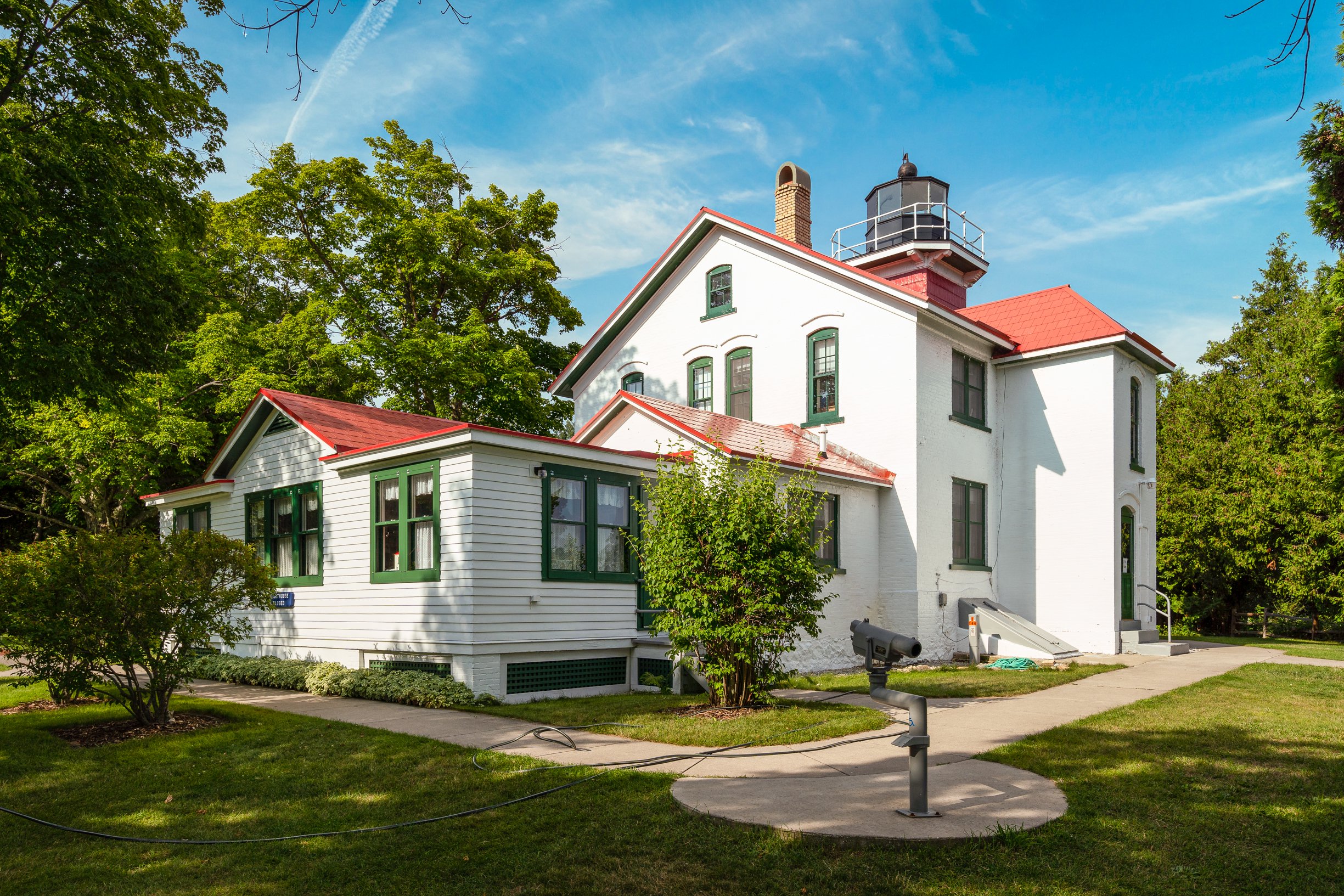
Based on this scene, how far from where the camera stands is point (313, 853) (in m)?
5.89

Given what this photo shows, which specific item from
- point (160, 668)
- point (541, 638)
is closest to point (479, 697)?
point (541, 638)

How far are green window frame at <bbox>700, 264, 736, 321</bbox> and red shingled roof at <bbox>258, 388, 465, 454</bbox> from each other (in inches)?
293

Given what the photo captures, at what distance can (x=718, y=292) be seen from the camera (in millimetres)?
21844

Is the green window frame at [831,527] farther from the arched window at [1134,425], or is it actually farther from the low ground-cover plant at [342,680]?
the arched window at [1134,425]

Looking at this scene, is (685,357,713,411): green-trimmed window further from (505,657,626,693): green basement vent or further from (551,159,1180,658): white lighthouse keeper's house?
(505,657,626,693): green basement vent

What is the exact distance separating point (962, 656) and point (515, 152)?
1560cm

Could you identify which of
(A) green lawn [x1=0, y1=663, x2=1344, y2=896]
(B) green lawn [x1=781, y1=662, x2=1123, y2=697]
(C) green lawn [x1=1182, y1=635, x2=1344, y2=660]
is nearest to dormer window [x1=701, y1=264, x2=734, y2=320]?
(B) green lawn [x1=781, y1=662, x2=1123, y2=697]

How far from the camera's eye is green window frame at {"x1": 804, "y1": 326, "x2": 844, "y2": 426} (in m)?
19.6

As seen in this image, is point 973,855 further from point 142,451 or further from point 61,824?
point 142,451

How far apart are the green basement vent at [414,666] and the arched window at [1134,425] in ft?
52.2

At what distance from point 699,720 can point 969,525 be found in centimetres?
1188

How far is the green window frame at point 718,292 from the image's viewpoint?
2158 centimetres

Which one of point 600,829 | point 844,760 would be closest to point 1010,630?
point 844,760

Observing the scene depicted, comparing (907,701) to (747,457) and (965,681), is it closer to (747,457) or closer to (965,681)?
(965,681)
